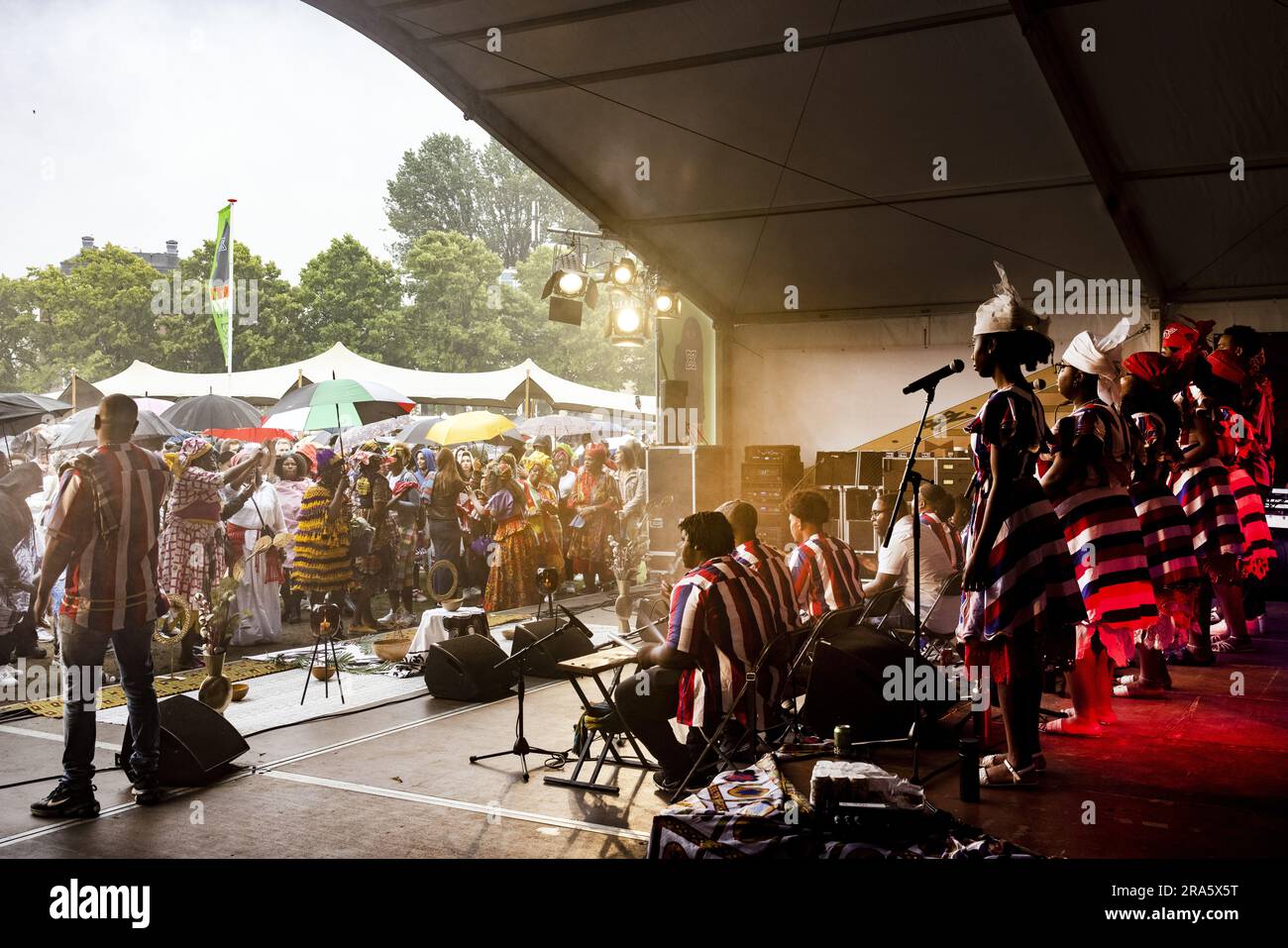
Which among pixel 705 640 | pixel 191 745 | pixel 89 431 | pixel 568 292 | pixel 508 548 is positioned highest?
pixel 568 292

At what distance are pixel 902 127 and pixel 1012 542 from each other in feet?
17.4

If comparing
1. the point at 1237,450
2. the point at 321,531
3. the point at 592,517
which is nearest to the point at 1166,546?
the point at 1237,450

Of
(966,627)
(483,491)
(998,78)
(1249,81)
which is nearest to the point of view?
(966,627)

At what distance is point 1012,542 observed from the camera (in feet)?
13.1

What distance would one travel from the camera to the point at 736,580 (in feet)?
13.9

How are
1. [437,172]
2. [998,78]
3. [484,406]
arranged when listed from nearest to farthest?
[998,78] → [484,406] → [437,172]

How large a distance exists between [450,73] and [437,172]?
1688 inches

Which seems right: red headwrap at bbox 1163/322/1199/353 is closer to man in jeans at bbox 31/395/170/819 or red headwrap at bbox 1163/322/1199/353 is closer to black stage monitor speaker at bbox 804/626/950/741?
black stage monitor speaker at bbox 804/626/950/741

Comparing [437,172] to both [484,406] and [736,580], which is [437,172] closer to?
[484,406]

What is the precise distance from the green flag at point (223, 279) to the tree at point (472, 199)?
122 ft

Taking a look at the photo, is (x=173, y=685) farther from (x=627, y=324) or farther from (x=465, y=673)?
(x=627, y=324)
